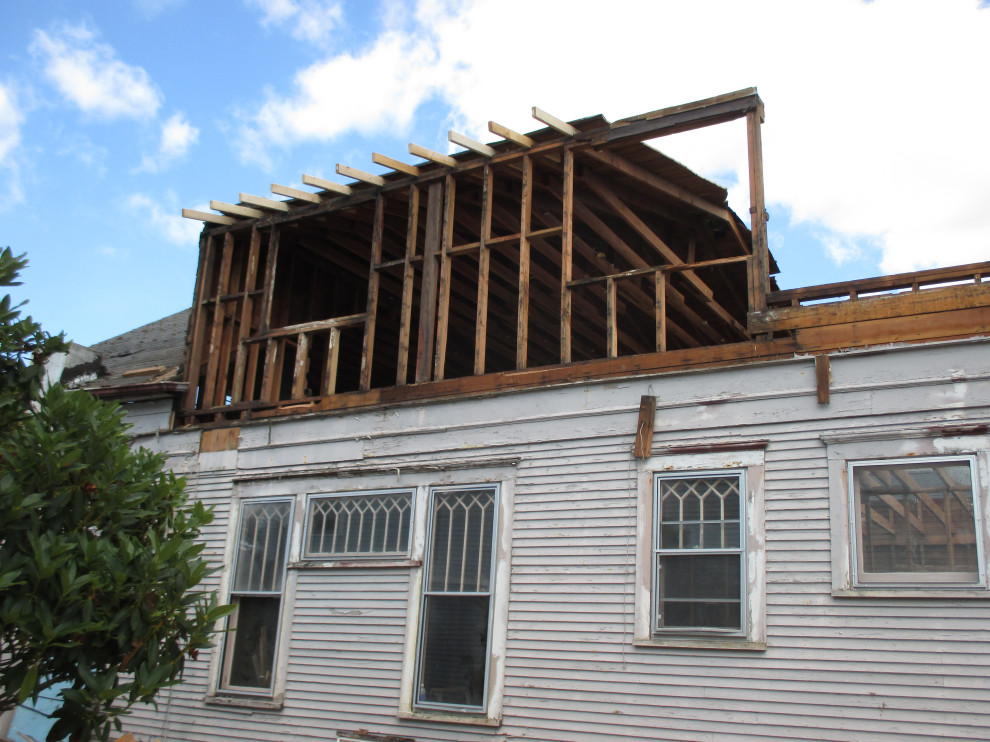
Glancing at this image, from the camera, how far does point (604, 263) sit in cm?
1229

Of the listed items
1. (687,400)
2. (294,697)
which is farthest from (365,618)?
(687,400)

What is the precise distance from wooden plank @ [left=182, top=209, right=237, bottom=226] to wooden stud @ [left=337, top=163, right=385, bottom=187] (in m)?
Answer: 2.30

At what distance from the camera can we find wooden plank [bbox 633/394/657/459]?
8.48 m

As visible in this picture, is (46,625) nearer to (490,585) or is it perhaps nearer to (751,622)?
(490,585)

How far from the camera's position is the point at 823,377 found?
25.8 ft

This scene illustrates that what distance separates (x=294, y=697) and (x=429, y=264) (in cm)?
499

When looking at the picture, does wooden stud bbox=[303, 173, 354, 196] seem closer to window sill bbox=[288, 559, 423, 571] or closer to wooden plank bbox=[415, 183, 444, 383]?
wooden plank bbox=[415, 183, 444, 383]

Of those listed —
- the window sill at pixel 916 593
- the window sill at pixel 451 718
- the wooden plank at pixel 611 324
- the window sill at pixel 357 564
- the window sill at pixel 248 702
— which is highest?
the wooden plank at pixel 611 324

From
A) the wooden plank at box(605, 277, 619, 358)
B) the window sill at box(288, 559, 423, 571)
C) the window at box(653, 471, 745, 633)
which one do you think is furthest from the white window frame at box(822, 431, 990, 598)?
the window sill at box(288, 559, 423, 571)

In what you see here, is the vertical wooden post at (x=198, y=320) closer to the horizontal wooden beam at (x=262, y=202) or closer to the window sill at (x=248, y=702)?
the horizontal wooden beam at (x=262, y=202)

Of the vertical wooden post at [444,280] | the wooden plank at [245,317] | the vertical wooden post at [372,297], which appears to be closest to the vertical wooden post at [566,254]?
the vertical wooden post at [444,280]

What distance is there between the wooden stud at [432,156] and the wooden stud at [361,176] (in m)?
0.91

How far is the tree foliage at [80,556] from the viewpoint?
19.0ft

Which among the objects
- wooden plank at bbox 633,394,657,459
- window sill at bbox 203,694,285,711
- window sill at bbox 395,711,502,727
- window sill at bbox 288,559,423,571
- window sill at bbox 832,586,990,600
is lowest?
window sill at bbox 203,694,285,711
